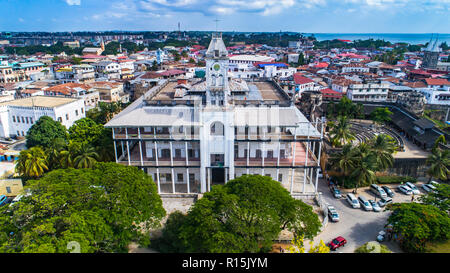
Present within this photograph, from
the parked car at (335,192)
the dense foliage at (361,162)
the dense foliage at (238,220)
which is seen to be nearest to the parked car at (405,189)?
the dense foliage at (361,162)

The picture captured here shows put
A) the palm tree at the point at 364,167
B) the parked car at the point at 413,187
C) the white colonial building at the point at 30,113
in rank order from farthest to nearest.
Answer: the white colonial building at the point at 30,113 → the parked car at the point at 413,187 → the palm tree at the point at 364,167

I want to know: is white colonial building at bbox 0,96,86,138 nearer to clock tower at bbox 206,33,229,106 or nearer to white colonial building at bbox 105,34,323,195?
white colonial building at bbox 105,34,323,195

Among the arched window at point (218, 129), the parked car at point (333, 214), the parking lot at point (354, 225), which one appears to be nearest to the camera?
the parking lot at point (354, 225)

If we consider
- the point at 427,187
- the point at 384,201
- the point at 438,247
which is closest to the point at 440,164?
the point at 427,187

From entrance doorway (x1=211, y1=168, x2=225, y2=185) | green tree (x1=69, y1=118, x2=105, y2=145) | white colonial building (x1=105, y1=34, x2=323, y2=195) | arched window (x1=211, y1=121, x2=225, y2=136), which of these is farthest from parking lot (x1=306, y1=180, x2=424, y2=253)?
green tree (x1=69, y1=118, x2=105, y2=145)

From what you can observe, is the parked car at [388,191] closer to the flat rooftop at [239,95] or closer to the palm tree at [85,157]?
the flat rooftop at [239,95]

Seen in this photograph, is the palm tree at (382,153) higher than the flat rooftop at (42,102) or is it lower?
lower

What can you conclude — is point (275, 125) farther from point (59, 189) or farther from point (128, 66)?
point (128, 66)
